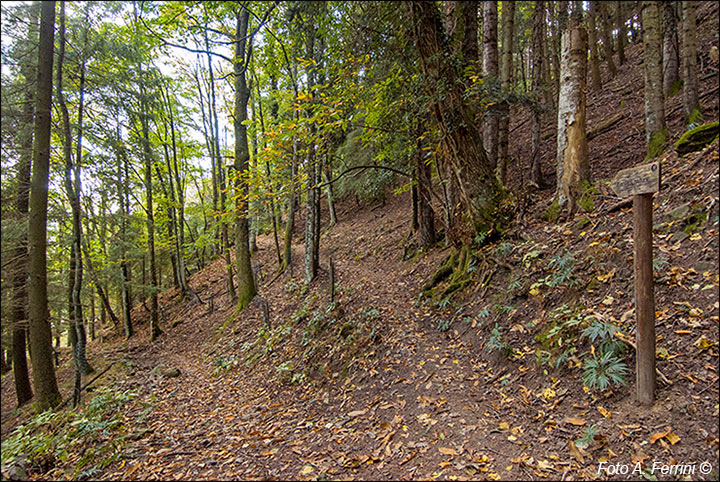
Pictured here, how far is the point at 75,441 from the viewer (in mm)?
4656

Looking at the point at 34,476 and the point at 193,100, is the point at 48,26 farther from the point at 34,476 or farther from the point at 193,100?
the point at 193,100

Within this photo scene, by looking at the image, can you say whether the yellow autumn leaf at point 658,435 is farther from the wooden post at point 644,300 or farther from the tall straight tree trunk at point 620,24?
the tall straight tree trunk at point 620,24

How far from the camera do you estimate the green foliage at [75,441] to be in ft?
13.3

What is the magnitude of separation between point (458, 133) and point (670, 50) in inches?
276

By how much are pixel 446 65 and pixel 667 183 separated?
4472 millimetres

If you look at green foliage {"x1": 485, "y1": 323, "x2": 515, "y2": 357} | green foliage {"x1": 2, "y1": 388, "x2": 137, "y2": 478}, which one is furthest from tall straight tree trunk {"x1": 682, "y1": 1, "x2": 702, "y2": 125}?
green foliage {"x1": 2, "y1": 388, "x2": 137, "y2": 478}

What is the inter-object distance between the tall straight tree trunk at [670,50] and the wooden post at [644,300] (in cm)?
859

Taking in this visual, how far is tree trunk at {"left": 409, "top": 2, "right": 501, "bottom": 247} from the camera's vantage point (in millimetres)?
6766

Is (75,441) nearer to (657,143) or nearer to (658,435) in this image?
(658,435)

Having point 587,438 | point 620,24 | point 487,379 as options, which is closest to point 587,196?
point 487,379

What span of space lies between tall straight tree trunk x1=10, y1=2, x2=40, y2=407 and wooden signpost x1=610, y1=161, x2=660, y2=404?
769cm

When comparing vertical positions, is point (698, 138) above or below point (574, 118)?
below

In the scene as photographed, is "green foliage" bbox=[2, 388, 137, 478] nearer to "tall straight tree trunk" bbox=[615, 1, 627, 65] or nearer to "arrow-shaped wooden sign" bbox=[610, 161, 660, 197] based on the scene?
"arrow-shaped wooden sign" bbox=[610, 161, 660, 197]

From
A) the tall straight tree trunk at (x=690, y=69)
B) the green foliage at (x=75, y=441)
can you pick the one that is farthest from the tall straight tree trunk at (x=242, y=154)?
the tall straight tree trunk at (x=690, y=69)
